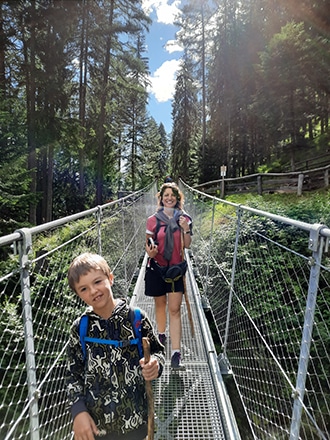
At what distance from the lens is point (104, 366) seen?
1.12 meters

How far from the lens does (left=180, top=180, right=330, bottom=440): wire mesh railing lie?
3.64 ft

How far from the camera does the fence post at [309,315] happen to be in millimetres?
979

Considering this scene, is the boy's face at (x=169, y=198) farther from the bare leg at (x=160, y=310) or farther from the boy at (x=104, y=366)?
the boy at (x=104, y=366)

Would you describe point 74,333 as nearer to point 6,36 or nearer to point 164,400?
point 164,400

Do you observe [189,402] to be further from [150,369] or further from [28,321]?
[28,321]

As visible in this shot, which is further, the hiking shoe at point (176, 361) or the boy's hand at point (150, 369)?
the hiking shoe at point (176, 361)

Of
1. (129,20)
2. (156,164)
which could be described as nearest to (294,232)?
(129,20)

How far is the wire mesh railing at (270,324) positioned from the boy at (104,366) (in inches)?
23.9

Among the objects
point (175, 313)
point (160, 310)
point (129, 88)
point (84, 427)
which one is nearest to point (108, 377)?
point (84, 427)

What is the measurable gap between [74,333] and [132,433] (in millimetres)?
440

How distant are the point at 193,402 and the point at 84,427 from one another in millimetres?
1261

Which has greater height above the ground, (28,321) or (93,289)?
(93,289)

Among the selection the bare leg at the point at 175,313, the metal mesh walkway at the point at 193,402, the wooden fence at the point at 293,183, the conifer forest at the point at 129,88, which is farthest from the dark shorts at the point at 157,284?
the wooden fence at the point at 293,183

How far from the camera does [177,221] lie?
228 cm
